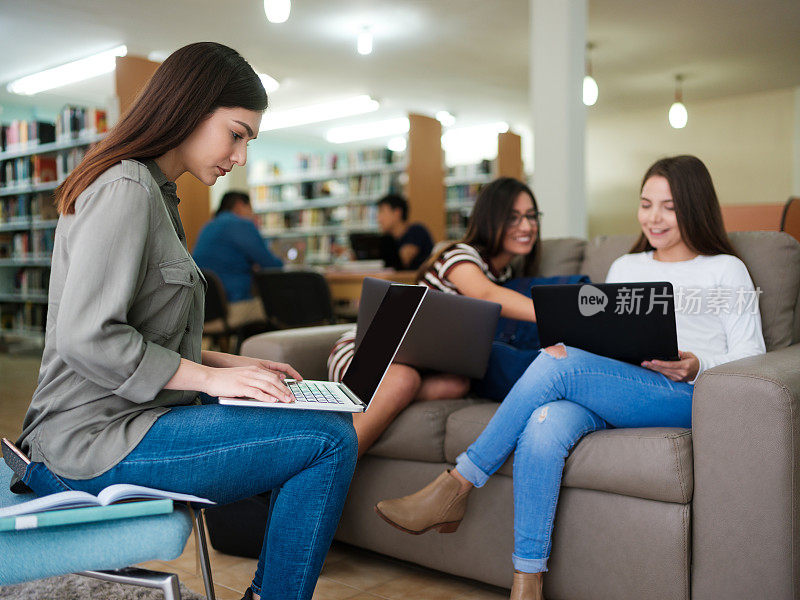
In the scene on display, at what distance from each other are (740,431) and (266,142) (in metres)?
9.93

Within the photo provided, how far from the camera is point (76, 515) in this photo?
0.93 meters

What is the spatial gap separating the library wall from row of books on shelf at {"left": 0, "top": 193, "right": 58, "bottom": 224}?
5510 mm

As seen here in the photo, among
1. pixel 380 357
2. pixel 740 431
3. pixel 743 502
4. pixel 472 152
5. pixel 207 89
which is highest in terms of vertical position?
pixel 472 152

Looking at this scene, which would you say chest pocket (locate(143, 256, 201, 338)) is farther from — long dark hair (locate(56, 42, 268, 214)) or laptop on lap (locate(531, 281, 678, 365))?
laptop on lap (locate(531, 281, 678, 365))

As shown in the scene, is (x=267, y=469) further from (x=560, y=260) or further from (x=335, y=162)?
(x=335, y=162)

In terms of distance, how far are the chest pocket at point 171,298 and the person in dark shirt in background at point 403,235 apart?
13.8 feet

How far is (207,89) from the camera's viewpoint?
1083mm

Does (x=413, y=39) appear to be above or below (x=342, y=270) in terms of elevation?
above

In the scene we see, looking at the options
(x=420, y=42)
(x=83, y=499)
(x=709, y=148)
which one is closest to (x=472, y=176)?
(x=420, y=42)

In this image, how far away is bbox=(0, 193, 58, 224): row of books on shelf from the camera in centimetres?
606

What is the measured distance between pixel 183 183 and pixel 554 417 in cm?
453

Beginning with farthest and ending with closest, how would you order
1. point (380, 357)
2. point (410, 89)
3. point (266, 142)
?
point (266, 142)
point (410, 89)
point (380, 357)

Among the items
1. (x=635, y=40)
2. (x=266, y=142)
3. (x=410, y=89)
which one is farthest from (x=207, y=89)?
(x=266, y=142)

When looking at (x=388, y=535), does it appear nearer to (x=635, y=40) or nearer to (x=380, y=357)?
(x=380, y=357)
